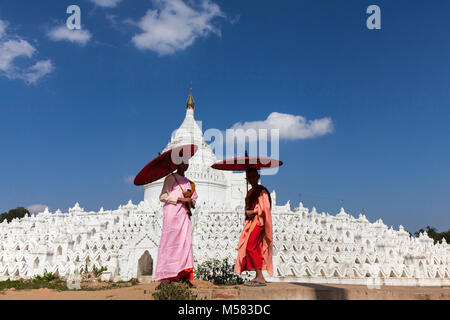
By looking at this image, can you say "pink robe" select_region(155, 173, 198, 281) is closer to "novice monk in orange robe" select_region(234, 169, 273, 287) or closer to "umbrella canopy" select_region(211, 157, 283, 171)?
"novice monk in orange robe" select_region(234, 169, 273, 287)

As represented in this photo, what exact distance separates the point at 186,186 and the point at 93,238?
744 inches

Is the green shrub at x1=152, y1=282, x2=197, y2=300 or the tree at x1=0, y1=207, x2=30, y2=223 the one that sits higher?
the tree at x1=0, y1=207, x2=30, y2=223

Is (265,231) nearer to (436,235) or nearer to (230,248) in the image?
(230,248)

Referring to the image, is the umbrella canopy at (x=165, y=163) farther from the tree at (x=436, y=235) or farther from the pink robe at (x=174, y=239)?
the tree at (x=436, y=235)

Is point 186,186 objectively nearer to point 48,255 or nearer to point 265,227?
point 265,227

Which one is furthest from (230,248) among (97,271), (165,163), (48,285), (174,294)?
(174,294)

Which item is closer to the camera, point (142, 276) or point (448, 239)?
point (142, 276)

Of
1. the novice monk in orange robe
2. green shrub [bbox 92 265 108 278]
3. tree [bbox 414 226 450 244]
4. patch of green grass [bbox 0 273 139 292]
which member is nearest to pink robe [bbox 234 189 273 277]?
the novice monk in orange robe

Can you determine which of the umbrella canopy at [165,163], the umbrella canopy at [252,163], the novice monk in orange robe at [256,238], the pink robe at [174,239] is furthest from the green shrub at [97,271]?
the umbrella canopy at [252,163]

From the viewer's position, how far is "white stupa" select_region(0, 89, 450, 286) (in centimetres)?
1908

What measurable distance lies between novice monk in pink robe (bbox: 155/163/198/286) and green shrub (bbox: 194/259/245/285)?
6.59 ft

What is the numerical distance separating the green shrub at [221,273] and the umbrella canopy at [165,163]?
3642 mm
